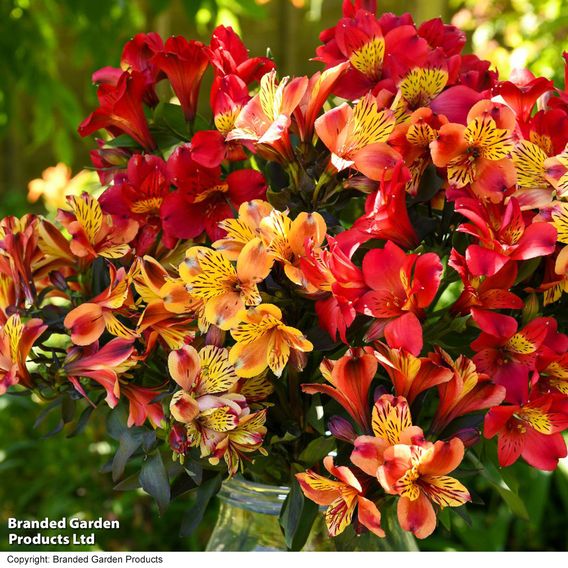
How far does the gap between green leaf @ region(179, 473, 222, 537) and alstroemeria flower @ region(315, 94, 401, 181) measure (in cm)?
19

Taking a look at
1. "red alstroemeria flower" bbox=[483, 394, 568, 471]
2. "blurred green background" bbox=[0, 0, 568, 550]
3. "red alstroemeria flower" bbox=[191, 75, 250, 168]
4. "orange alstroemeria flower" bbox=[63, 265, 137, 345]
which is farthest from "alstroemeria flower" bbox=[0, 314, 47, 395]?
"blurred green background" bbox=[0, 0, 568, 550]

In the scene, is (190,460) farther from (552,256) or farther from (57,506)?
(57,506)

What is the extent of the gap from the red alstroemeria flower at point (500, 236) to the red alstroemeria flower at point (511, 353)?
0.08 feet

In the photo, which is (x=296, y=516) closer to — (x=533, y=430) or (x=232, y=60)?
(x=533, y=430)

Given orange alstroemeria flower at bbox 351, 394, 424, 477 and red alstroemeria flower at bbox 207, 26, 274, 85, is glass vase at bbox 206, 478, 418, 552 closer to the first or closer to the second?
orange alstroemeria flower at bbox 351, 394, 424, 477

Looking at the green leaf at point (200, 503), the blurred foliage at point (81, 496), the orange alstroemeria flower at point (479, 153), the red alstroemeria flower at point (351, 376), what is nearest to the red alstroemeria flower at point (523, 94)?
the orange alstroemeria flower at point (479, 153)

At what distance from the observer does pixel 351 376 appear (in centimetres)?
37

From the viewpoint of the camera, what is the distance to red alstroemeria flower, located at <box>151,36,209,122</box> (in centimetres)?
44

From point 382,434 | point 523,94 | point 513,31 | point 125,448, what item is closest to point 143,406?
point 125,448

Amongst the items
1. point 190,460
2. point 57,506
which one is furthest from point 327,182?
point 57,506

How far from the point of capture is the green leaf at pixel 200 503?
0.43 metres

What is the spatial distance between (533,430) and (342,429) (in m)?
0.09

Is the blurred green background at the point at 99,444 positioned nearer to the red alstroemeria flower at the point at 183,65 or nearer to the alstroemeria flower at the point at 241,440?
the red alstroemeria flower at the point at 183,65

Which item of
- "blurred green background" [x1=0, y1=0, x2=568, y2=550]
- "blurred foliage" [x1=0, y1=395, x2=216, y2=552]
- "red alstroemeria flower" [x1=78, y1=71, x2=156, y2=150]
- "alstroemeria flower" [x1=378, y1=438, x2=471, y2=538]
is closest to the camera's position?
"alstroemeria flower" [x1=378, y1=438, x2=471, y2=538]
